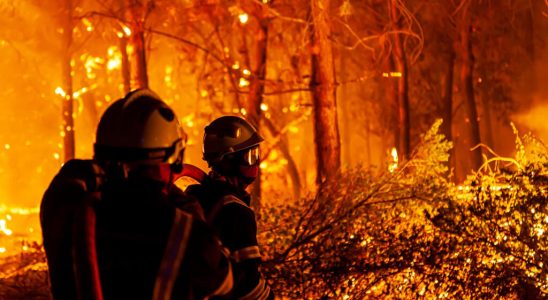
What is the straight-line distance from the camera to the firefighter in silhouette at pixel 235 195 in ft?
13.0

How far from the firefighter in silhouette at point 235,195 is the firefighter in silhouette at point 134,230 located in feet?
2.08

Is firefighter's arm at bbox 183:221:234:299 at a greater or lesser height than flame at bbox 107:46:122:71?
lesser

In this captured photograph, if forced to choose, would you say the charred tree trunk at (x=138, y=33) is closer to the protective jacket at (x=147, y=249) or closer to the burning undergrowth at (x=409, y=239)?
the burning undergrowth at (x=409, y=239)

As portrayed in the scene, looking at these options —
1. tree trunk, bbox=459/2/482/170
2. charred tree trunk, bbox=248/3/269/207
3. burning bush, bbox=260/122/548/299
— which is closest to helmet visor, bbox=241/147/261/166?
burning bush, bbox=260/122/548/299

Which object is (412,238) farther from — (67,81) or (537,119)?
(537,119)

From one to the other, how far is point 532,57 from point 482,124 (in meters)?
9.09

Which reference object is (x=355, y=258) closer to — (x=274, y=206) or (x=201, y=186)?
(x=274, y=206)

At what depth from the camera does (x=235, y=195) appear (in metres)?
4.13

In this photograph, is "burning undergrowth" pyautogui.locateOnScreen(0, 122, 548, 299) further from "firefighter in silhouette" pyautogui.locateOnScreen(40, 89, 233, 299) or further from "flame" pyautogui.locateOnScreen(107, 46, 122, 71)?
"flame" pyautogui.locateOnScreen(107, 46, 122, 71)

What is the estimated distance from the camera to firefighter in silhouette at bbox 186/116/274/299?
395 cm

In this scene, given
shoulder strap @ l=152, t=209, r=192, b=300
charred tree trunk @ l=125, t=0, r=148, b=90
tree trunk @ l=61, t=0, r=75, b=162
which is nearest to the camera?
shoulder strap @ l=152, t=209, r=192, b=300

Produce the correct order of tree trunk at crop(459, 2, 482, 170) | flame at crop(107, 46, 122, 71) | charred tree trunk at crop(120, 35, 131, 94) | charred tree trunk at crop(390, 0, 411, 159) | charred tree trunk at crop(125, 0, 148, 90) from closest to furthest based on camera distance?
charred tree trunk at crop(125, 0, 148, 90) → charred tree trunk at crop(120, 35, 131, 94) → charred tree trunk at crop(390, 0, 411, 159) → tree trunk at crop(459, 2, 482, 170) → flame at crop(107, 46, 122, 71)

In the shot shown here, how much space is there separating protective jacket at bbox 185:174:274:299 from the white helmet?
70 centimetres

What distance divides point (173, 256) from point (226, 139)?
1528 millimetres
